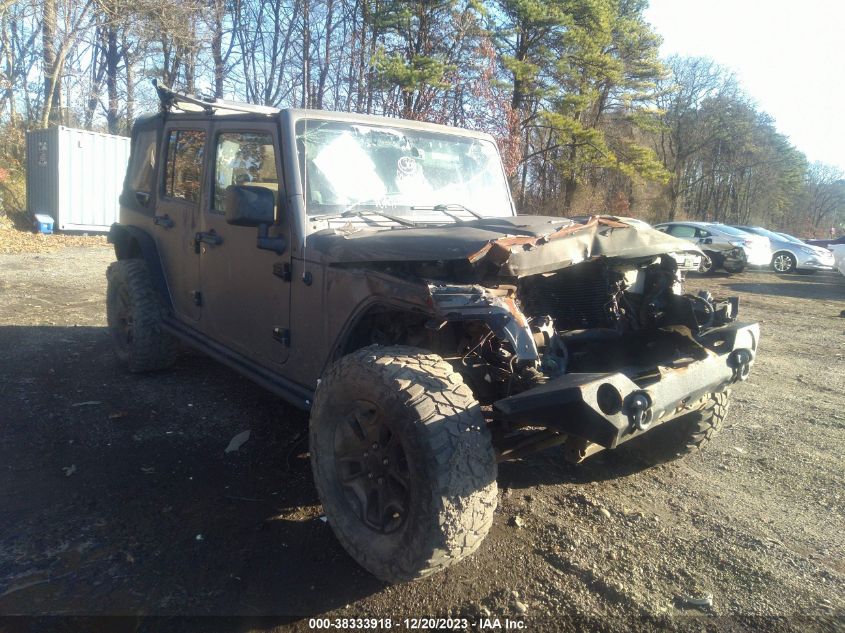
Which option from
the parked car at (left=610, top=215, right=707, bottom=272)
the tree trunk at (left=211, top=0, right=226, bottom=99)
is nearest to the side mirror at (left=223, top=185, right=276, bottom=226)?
the parked car at (left=610, top=215, right=707, bottom=272)

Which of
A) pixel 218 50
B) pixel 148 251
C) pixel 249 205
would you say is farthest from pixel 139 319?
pixel 218 50

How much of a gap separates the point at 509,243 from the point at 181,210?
9.83 feet

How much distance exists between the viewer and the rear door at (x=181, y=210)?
459 cm

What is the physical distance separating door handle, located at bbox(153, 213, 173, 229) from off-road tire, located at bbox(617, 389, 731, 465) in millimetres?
3684

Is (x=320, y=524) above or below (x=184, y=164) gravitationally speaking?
below

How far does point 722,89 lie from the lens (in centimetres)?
4131

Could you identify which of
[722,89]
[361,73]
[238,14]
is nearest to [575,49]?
[361,73]

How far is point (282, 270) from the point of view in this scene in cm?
365

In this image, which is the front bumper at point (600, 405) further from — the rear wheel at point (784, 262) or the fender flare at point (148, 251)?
the rear wheel at point (784, 262)

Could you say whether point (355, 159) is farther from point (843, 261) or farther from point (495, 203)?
point (843, 261)

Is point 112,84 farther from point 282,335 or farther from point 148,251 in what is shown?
point 282,335

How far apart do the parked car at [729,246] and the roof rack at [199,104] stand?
1452 cm

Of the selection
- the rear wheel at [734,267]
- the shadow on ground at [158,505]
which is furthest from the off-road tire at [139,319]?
the rear wheel at [734,267]

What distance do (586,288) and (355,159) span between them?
1.56m
